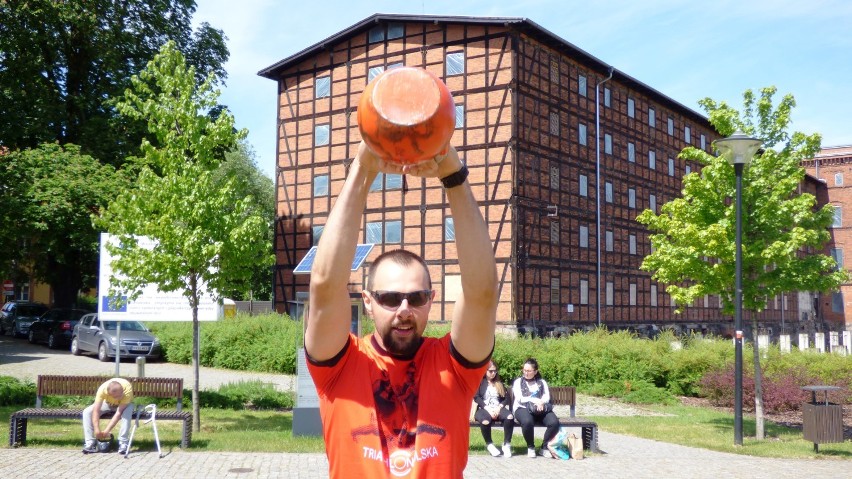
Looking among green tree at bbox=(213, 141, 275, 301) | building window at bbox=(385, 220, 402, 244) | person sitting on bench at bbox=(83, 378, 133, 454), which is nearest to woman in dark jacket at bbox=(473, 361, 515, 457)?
person sitting on bench at bbox=(83, 378, 133, 454)

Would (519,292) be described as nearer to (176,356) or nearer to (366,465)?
(176,356)

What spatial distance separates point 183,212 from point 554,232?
918 inches

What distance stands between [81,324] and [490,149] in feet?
56.4

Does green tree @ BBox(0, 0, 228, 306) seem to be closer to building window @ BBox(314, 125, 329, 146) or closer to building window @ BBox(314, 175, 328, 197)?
building window @ BBox(314, 125, 329, 146)

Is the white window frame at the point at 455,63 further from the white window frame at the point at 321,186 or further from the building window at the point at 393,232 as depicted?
the white window frame at the point at 321,186

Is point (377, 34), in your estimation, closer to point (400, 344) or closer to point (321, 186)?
point (321, 186)

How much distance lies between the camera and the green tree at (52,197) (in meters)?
28.8

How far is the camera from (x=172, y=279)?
1403 centimetres

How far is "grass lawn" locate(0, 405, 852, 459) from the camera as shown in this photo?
1227 centimetres

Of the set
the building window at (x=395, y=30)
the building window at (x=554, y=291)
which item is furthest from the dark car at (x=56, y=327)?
the building window at (x=554, y=291)

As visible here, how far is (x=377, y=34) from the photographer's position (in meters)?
35.5

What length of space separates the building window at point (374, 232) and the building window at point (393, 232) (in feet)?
1.33

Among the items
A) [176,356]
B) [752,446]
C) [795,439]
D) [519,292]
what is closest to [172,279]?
[752,446]

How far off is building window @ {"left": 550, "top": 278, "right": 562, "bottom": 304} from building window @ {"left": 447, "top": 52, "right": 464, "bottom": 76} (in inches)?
383
